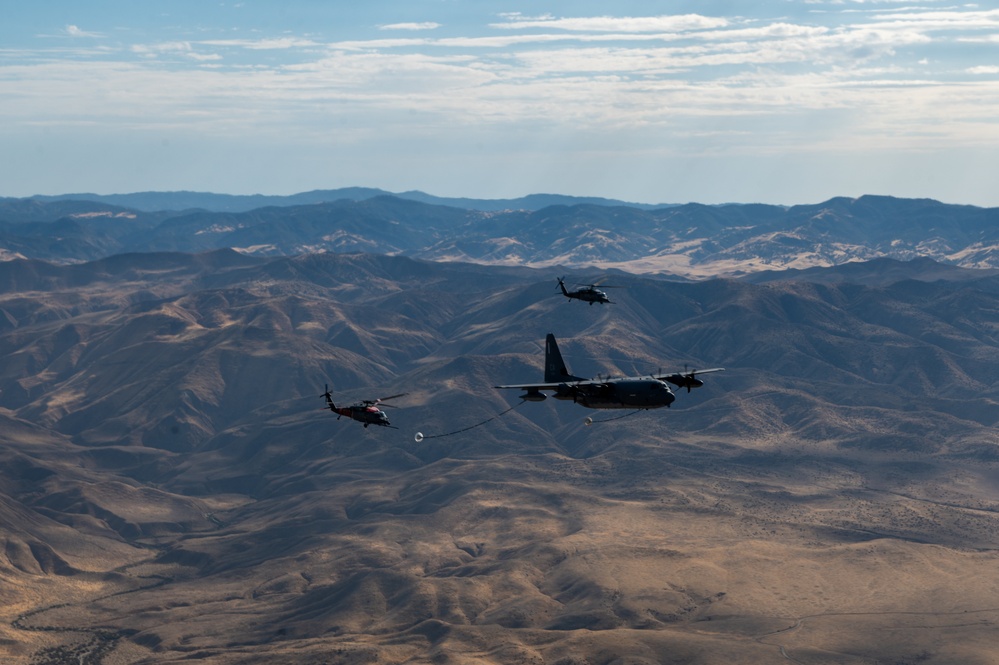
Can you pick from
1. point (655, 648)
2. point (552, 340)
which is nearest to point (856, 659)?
point (655, 648)

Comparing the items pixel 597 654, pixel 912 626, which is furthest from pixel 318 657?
pixel 912 626

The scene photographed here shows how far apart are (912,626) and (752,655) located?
36.0 m

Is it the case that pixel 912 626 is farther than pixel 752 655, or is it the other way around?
pixel 912 626

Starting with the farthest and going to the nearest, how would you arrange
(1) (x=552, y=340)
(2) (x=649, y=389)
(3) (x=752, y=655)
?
(3) (x=752, y=655) < (1) (x=552, y=340) < (2) (x=649, y=389)

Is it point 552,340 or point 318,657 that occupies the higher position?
point 552,340

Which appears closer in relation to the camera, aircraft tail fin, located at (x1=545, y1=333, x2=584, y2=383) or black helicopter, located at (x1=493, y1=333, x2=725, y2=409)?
black helicopter, located at (x1=493, y1=333, x2=725, y2=409)

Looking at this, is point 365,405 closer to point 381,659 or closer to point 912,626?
point 381,659

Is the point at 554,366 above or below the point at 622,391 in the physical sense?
above

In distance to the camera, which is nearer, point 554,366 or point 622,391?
point 622,391

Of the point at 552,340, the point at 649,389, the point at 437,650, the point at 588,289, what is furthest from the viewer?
the point at 437,650

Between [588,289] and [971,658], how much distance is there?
322ft

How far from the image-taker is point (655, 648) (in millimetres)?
184875

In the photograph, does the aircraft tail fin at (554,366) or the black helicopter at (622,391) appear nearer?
the black helicopter at (622,391)

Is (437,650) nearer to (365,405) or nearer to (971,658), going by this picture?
(971,658)
